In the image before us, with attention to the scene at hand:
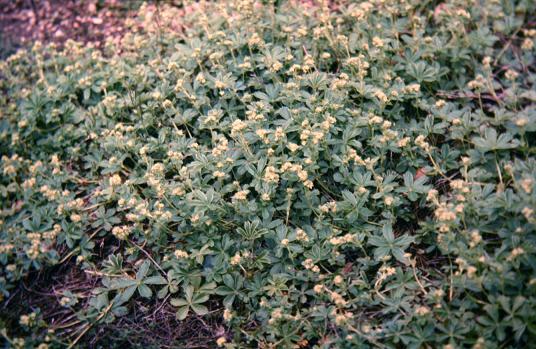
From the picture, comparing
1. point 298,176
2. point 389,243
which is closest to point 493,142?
point 389,243

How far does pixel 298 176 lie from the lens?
11.6 ft

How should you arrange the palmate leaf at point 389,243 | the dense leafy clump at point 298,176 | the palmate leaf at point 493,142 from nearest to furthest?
the dense leafy clump at point 298,176, the palmate leaf at point 389,243, the palmate leaf at point 493,142

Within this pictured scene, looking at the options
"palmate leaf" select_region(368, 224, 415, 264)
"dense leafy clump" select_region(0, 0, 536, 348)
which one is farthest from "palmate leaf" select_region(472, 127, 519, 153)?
"palmate leaf" select_region(368, 224, 415, 264)

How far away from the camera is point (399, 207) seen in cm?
368

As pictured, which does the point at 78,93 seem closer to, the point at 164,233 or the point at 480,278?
the point at 164,233

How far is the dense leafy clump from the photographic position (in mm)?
3203

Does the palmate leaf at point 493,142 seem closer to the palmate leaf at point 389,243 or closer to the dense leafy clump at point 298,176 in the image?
the dense leafy clump at point 298,176

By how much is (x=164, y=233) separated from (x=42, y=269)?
105cm

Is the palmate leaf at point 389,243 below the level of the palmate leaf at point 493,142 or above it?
below

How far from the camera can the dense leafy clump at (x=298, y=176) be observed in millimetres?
3203

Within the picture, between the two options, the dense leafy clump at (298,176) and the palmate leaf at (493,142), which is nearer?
the dense leafy clump at (298,176)

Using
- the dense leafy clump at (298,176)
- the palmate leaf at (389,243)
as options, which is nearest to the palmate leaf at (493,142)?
the dense leafy clump at (298,176)

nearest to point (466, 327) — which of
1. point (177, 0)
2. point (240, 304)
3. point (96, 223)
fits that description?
point (240, 304)

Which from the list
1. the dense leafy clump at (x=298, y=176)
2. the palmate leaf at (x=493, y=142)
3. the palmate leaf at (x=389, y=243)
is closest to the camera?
the dense leafy clump at (x=298, y=176)
